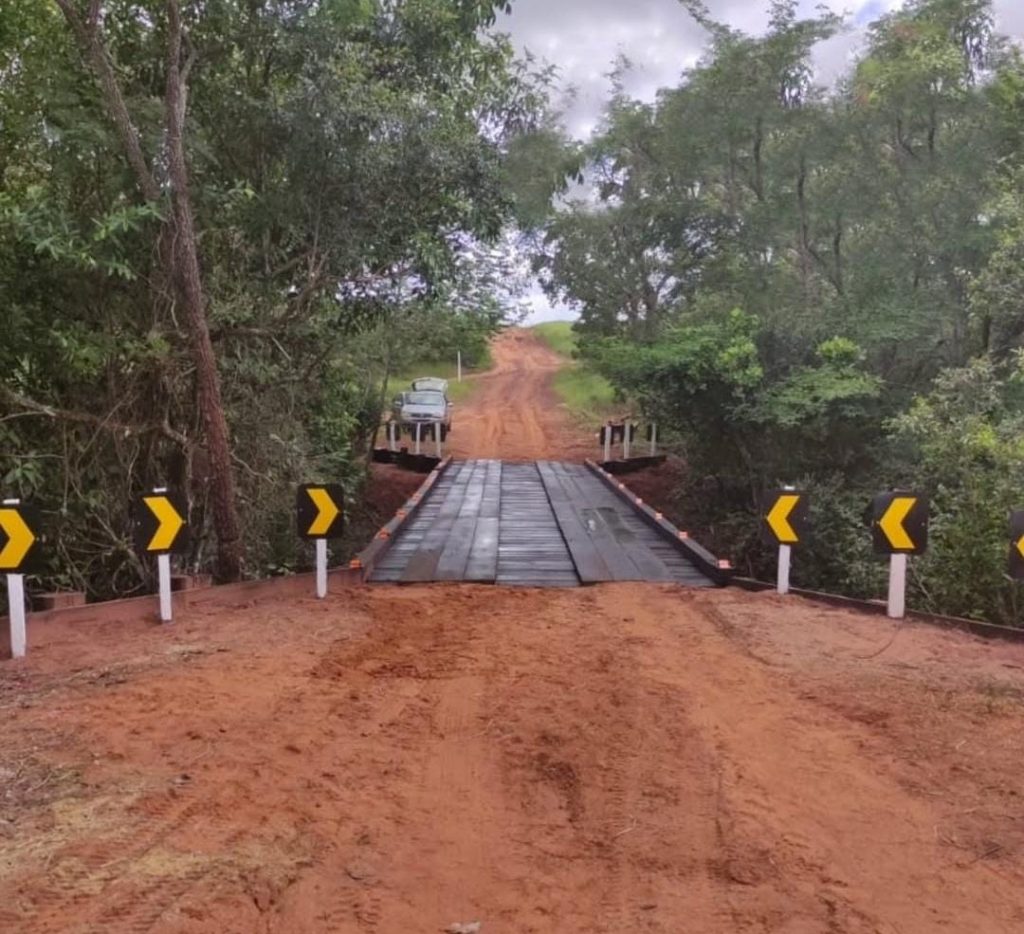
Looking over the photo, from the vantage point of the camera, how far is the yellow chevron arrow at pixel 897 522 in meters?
6.61

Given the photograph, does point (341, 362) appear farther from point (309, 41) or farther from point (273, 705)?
point (273, 705)

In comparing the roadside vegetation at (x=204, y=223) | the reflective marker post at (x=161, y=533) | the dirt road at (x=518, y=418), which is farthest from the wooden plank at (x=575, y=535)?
the dirt road at (x=518, y=418)

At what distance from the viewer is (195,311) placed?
25.1ft

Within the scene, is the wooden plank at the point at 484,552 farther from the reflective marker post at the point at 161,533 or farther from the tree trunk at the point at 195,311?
the reflective marker post at the point at 161,533

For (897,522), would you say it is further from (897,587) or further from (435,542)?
(435,542)

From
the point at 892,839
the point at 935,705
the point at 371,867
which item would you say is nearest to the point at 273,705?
the point at 371,867

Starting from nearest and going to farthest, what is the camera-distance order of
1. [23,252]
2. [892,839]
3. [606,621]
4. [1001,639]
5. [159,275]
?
[892,839]
[1001,639]
[606,621]
[23,252]
[159,275]

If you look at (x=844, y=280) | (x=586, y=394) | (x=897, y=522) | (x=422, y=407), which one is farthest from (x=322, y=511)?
(x=586, y=394)

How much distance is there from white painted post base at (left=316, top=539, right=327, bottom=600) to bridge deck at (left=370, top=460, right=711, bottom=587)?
3.25 ft

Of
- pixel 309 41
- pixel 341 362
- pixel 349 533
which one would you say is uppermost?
pixel 309 41

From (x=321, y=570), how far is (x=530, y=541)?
382cm

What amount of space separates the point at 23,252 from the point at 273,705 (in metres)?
5.08

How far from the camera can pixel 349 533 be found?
16250mm

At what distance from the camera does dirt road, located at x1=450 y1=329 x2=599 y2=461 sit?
27.9m
